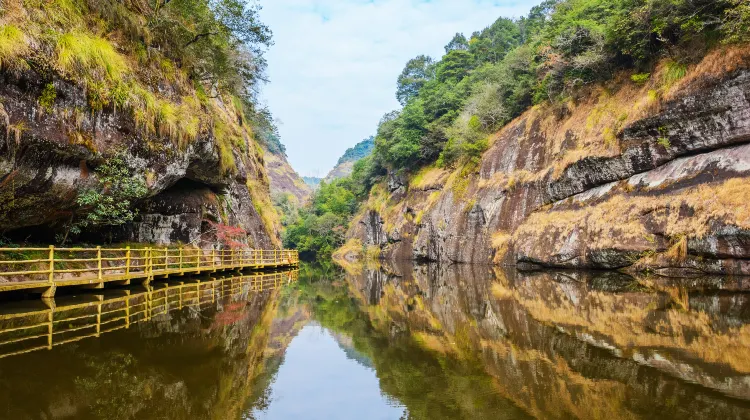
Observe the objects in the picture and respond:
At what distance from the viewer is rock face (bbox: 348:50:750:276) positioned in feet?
45.8

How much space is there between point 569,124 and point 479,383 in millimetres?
22867

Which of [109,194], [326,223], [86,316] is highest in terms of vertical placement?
[326,223]

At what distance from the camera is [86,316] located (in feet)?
27.2

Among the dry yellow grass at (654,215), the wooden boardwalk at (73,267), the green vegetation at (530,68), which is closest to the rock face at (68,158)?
the wooden boardwalk at (73,267)

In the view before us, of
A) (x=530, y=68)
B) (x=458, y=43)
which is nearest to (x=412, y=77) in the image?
(x=458, y=43)

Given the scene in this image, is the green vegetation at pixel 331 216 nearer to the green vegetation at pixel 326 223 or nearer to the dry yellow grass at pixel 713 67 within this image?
the green vegetation at pixel 326 223

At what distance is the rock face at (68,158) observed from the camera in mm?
10641

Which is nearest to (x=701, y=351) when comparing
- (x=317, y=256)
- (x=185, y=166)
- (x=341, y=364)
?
(x=341, y=364)

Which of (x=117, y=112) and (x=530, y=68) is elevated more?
(x=530, y=68)

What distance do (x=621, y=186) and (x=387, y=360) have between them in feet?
56.1

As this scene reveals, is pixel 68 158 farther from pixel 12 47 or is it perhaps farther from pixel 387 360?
pixel 387 360

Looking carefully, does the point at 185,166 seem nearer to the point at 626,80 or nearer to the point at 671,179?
the point at 671,179

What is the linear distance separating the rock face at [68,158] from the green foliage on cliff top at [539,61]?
64.9 ft

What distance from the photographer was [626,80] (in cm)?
2147
